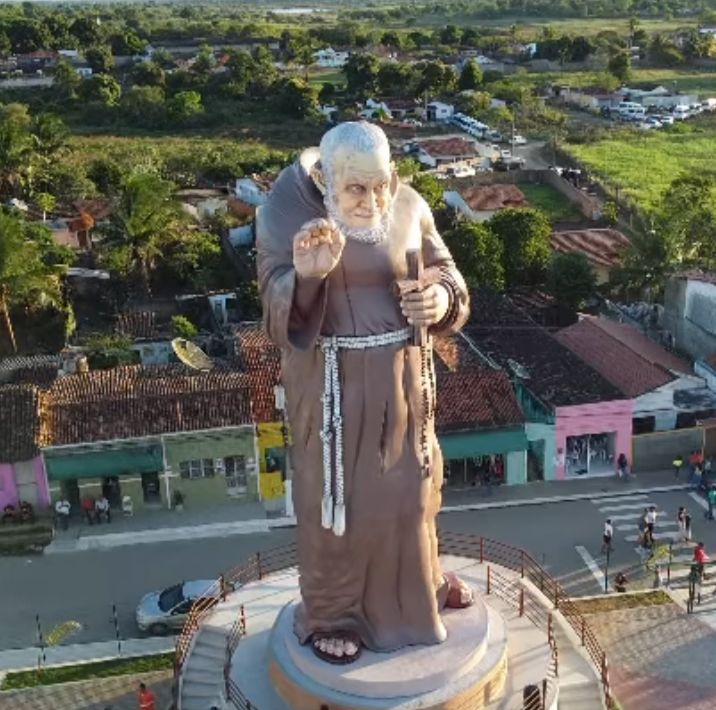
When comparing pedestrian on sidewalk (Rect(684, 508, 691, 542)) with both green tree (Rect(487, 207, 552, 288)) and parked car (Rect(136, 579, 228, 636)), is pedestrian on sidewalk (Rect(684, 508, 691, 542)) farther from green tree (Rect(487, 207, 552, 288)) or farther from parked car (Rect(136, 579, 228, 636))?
green tree (Rect(487, 207, 552, 288))

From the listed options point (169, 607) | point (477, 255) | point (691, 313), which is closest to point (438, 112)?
point (477, 255)

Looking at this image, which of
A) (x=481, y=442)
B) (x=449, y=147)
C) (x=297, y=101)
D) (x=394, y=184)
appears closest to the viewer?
(x=394, y=184)

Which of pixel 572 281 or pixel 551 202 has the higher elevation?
pixel 572 281

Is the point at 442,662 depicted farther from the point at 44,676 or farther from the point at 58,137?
the point at 58,137

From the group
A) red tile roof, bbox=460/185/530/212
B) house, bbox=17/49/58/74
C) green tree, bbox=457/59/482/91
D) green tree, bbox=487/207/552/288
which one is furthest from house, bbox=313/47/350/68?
green tree, bbox=487/207/552/288

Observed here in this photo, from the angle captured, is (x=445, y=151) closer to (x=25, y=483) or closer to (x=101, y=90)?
(x=101, y=90)
